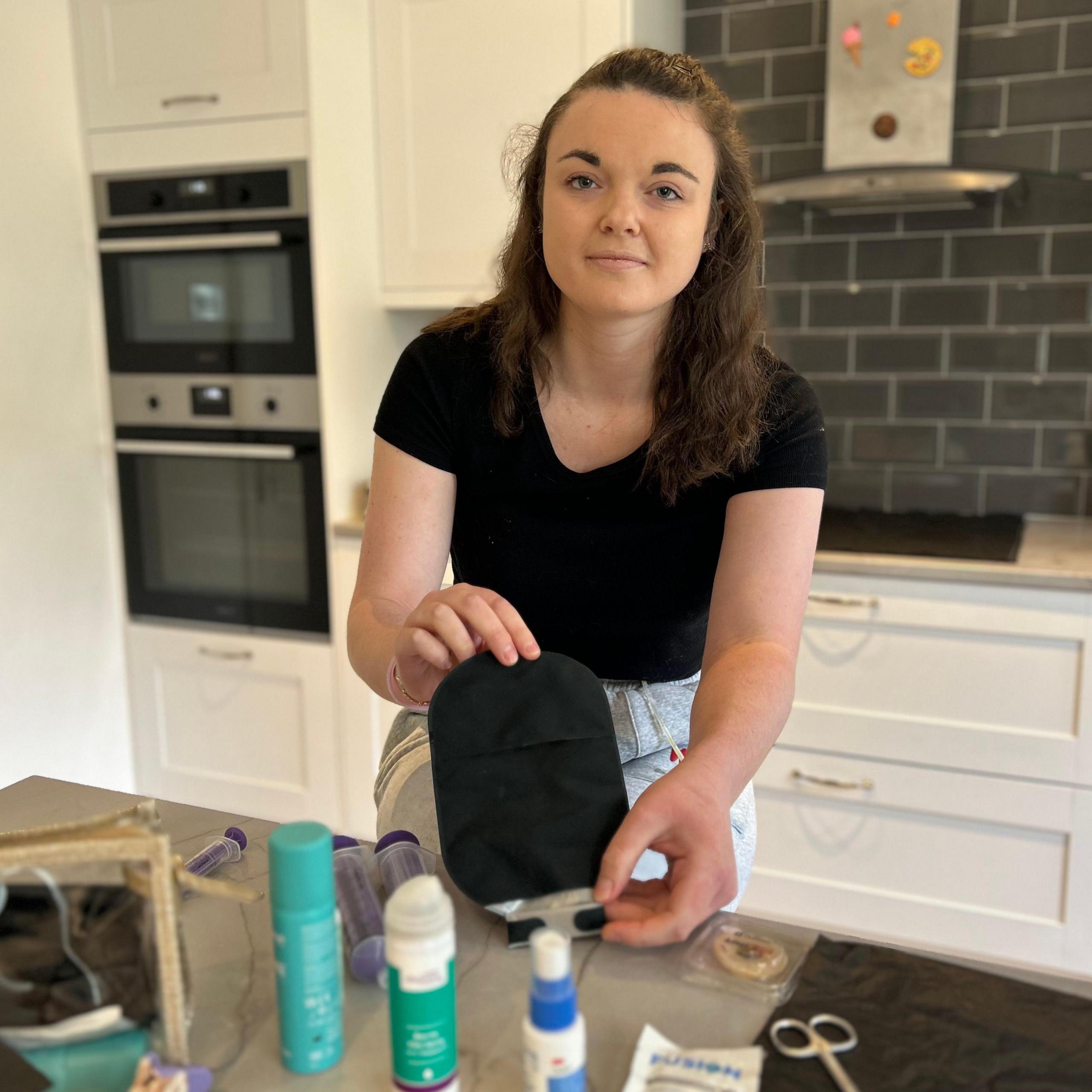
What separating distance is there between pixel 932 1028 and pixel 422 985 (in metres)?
0.36

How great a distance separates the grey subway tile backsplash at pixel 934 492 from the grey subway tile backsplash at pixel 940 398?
135 millimetres

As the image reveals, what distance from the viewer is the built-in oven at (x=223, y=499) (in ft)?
8.14

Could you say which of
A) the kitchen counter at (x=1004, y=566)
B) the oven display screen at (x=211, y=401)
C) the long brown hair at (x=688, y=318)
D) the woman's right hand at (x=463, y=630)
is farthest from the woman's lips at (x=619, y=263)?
the oven display screen at (x=211, y=401)

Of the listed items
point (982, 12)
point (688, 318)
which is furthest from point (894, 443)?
point (688, 318)

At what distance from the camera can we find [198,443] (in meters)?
2.55

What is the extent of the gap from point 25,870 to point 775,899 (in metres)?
1.81

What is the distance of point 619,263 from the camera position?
1.18m

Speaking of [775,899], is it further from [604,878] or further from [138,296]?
[138,296]

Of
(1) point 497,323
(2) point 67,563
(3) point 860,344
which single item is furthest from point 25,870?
(3) point 860,344

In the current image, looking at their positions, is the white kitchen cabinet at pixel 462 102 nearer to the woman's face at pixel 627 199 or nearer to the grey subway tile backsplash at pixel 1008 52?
the grey subway tile backsplash at pixel 1008 52

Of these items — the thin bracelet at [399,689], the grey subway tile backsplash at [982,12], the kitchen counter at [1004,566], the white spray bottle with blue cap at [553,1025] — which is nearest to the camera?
the white spray bottle with blue cap at [553,1025]

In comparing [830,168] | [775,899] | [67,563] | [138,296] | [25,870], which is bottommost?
[775,899]

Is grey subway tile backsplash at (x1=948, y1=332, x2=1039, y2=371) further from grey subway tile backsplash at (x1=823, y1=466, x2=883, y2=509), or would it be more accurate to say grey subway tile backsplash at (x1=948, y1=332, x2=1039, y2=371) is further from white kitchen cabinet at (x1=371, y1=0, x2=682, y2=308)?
white kitchen cabinet at (x1=371, y1=0, x2=682, y2=308)

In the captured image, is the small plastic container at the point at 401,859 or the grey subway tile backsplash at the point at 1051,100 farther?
the grey subway tile backsplash at the point at 1051,100
